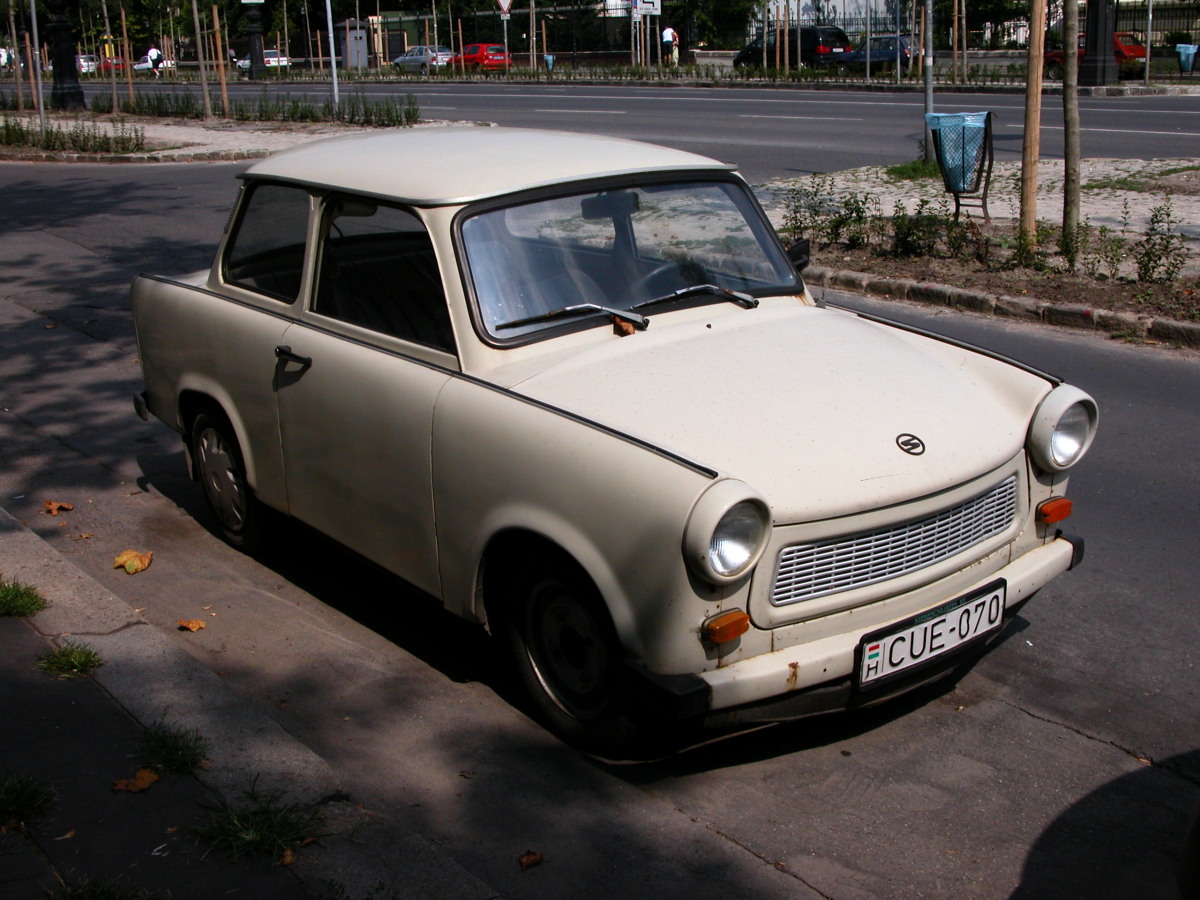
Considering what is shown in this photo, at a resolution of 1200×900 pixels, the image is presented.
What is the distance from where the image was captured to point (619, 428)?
3.42 meters

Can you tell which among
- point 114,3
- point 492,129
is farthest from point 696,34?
point 492,129

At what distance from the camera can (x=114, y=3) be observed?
29422mm

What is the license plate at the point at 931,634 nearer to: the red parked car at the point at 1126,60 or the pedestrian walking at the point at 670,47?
the red parked car at the point at 1126,60

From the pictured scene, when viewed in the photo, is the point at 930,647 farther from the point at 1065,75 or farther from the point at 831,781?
the point at 1065,75

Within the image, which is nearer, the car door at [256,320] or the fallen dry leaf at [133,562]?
the car door at [256,320]

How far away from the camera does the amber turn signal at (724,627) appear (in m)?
3.13

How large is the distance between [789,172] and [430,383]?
1321cm

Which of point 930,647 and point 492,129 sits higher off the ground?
point 492,129

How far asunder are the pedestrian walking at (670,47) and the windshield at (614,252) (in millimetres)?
41502

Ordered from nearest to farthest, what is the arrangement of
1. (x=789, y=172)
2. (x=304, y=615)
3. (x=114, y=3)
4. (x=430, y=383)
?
(x=430, y=383), (x=304, y=615), (x=789, y=172), (x=114, y=3)

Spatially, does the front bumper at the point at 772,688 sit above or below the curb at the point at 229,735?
above

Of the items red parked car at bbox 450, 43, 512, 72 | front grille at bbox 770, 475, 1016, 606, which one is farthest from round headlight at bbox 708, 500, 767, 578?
red parked car at bbox 450, 43, 512, 72

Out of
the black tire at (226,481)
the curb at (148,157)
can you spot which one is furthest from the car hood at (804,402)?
the curb at (148,157)

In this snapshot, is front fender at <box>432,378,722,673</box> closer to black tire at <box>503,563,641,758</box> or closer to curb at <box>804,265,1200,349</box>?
black tire at <box>503,563,641,758</box>
